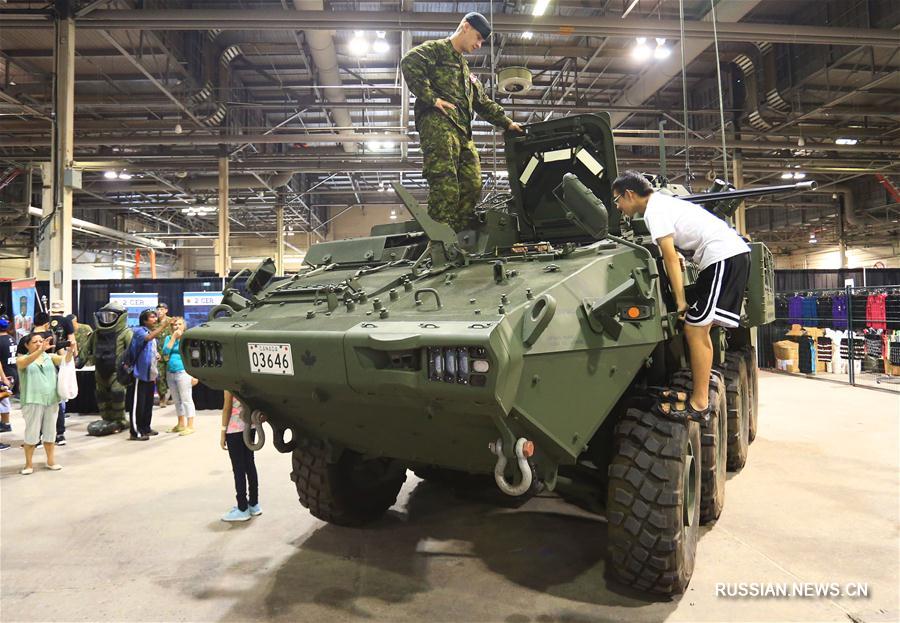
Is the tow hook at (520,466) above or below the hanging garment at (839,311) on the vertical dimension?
below

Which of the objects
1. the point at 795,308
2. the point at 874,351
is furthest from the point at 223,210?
the point at 874,351

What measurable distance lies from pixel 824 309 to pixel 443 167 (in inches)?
512

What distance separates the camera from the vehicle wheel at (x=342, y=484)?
3963 millimetres

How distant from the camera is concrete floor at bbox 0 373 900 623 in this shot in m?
3.03

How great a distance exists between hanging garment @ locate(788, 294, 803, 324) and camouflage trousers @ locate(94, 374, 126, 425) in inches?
539

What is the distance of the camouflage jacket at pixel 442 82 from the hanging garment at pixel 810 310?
40.4 feet

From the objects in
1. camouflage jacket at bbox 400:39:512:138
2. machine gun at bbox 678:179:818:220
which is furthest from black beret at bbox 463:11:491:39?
machine gun at bbox 678:179:818:220

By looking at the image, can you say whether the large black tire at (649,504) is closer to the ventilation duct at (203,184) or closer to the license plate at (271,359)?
the license plate at (271,359)

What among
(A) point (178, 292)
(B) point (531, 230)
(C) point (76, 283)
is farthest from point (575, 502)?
(C) point (76, 283)

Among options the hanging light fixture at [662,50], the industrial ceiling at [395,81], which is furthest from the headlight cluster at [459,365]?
the hanging light fixture at [662,50]

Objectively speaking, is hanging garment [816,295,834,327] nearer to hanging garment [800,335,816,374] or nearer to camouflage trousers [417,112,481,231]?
hanging garment [800,335,816,374]

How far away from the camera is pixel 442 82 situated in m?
4.28

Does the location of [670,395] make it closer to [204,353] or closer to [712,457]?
[712,457]

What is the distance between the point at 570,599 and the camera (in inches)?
121
